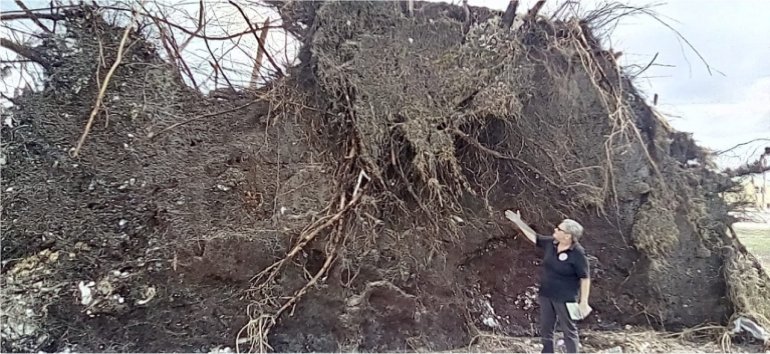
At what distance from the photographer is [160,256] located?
2.86 meters

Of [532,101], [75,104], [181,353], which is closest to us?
[181,353]

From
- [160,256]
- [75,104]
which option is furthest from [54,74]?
[160,256]

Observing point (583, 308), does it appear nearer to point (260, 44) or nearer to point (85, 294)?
point (260, 44)

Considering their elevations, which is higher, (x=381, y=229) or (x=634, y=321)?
(x=381, y=229)

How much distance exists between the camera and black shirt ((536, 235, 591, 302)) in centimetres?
246

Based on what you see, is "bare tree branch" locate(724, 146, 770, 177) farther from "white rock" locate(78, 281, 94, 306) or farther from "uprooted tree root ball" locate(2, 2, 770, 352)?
"white rock" locate(78, 281, 94, 306)

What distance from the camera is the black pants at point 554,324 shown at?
2.51 metres

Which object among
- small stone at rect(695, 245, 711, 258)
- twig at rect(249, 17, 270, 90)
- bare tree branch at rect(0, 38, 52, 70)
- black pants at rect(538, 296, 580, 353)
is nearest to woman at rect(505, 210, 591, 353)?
black pants at rect(538, 296, 580, 353)

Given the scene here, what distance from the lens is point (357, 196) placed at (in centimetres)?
293

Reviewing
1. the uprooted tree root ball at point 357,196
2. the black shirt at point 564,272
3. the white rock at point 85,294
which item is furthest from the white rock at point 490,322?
the white rock at point 85,294

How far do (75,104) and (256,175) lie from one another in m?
1.18

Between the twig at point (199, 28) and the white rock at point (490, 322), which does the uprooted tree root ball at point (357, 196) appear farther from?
the twig at point (199, 28)

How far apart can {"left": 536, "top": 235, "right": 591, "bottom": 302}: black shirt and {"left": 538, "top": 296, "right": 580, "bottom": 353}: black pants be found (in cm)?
5

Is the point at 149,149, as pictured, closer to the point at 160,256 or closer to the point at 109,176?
the point at 109,176
